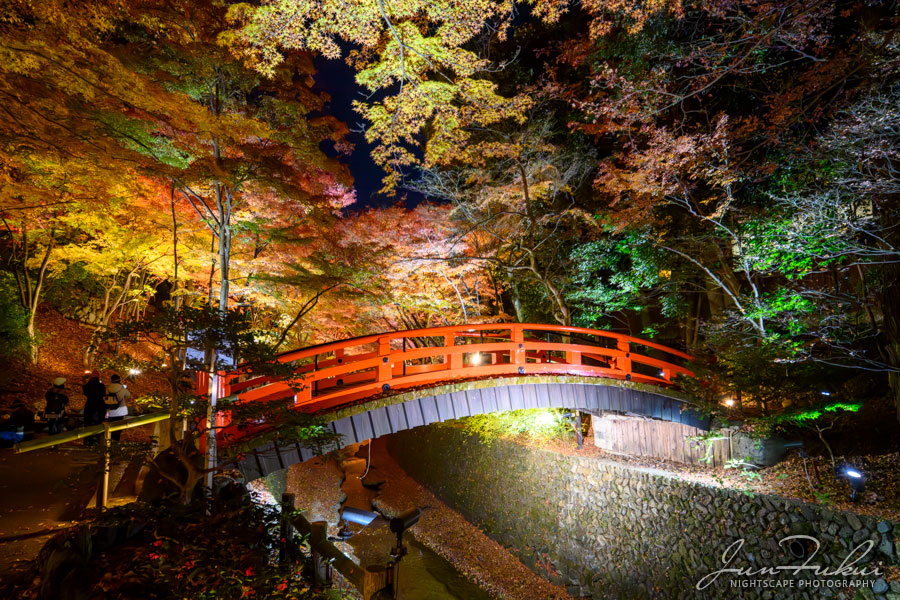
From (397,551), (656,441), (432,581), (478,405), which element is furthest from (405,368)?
(656,441)

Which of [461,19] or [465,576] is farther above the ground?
[461,19]

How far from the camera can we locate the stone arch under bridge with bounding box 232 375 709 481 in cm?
577

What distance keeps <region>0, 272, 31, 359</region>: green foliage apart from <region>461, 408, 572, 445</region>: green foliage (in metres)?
15.0

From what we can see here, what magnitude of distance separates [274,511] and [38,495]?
4.01m

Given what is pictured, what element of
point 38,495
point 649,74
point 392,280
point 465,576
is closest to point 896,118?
point 649,74

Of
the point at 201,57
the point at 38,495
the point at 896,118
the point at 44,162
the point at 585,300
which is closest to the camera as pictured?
the point at 896,118

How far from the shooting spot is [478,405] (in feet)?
25.4

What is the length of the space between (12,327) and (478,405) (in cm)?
1584

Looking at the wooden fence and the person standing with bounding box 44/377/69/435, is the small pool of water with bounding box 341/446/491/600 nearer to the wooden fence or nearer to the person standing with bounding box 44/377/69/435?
the wooden fence

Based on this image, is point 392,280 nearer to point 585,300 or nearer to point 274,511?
point 585,300

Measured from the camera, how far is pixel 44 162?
8.26 m

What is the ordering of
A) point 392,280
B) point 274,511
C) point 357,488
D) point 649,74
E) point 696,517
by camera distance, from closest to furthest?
point 274,511 < point 696,517 < point 649,74 < point 392,280 < point 357,488
